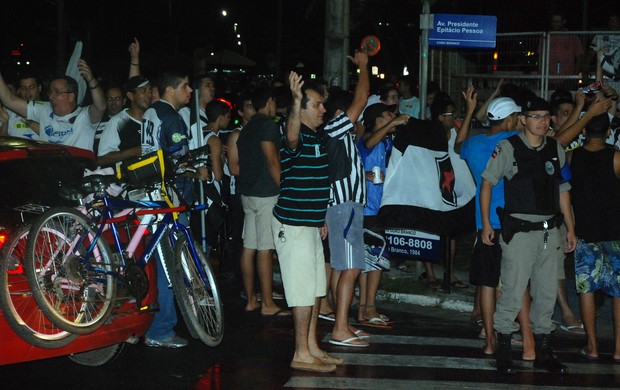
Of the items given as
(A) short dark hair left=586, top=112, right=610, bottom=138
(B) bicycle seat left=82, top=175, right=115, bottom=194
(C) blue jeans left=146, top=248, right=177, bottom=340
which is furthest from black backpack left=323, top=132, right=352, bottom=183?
(A) short dark hair left=586, top=112, right=610, bottom=138

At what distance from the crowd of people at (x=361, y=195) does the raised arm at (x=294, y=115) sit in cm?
1

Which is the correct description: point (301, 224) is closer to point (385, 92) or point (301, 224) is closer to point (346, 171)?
point (346, 171)

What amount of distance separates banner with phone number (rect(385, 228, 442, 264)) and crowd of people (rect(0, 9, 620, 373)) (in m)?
0.67

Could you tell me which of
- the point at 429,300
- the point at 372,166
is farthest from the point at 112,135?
the point at 429,300

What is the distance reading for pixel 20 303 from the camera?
6250mm

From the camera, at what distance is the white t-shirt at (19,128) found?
1075 cm

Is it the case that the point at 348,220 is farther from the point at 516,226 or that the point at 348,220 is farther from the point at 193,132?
the point at 193,132

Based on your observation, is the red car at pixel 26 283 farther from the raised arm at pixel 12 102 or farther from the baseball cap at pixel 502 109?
the baseball cap at pixel 502 109

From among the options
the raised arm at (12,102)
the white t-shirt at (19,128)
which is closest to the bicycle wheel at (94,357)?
the raised arm at (12,102)

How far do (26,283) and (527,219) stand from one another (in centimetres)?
371

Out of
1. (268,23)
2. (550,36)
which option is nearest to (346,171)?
(550,36)

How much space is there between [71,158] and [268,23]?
136 ft

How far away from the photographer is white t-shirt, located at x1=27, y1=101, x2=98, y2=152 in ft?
30.7

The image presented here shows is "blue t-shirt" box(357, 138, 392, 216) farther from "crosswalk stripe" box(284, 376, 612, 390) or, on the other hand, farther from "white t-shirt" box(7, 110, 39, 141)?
"white t-shirt" box(7, 110, 39, 141)
